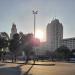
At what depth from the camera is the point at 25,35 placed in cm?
6931

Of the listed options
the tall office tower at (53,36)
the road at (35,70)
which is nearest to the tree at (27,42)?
the road at (35,70)

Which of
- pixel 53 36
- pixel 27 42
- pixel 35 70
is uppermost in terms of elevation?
pixel 53 36

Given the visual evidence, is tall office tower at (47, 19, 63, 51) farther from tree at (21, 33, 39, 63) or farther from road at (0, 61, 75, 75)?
road at (0, 61, 75, 75)

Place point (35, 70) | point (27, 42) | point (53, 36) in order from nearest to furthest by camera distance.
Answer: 1. point (35, 70)
2. point (27, 42)
3. point (53, 36)

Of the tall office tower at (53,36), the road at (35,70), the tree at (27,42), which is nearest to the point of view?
the road at (35,70)

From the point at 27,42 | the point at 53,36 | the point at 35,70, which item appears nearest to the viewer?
the point at 35,70

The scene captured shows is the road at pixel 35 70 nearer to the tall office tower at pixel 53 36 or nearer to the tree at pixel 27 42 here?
the tree at pixel 27 42

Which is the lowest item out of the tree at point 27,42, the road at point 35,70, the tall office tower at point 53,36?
the road at point 35,70

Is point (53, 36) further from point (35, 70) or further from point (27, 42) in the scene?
point (35, 70)

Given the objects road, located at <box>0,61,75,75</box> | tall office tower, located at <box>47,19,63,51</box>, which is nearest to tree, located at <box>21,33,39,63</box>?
road, located at <box>0,61,75,75</box>

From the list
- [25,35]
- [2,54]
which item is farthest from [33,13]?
[2,54]

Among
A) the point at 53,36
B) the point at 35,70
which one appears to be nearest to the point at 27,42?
the point at 35,70

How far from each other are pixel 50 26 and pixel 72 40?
19691 mm

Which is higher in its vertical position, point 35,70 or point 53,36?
point 53,36
